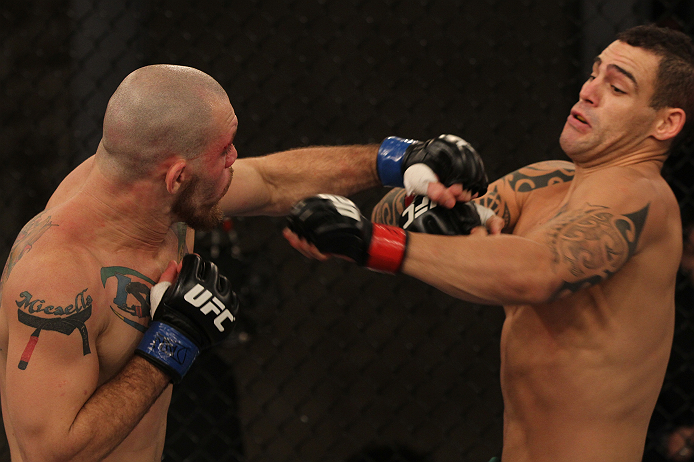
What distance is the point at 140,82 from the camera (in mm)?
1143

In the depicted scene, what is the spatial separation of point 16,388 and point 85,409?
0.11 meters

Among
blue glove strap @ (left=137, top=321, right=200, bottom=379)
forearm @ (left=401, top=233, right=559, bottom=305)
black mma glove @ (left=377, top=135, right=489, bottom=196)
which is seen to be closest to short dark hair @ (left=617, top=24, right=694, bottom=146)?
black mma glove @ (left=377, top=135, right=489, bottom=196)

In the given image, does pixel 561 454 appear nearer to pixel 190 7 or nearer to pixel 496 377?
pixel 496 377

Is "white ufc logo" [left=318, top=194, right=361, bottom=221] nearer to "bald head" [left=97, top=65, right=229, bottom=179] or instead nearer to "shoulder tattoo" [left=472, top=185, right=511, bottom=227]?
"bald head" [left=97, top=65, right=229, bottom=179]

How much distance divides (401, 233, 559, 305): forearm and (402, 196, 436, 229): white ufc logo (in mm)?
190

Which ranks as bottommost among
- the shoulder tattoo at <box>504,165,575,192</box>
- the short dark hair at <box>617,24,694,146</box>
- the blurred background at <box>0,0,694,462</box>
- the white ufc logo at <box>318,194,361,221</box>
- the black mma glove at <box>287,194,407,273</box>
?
the blurred background at <box>0,0,694,462</box>

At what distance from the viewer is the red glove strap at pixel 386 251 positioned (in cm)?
109

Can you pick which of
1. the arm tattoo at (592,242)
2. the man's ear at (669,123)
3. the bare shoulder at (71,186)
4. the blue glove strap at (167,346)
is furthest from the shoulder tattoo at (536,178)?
the bare shoulder at (71,186)

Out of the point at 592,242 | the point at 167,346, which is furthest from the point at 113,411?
the point at 592,242

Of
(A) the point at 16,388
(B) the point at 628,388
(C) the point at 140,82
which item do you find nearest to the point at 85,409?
(A) the point at 16,388

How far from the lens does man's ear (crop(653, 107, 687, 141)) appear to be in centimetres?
134

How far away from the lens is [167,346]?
1175 millimetres

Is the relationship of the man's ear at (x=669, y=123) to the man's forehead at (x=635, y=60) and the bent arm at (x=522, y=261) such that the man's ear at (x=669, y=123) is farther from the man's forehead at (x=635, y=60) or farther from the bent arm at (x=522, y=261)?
the bent arm at (x=522, y=261)

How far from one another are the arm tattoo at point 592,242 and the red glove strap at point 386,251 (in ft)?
0.83
